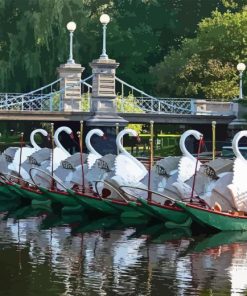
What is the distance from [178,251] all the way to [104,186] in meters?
9.33

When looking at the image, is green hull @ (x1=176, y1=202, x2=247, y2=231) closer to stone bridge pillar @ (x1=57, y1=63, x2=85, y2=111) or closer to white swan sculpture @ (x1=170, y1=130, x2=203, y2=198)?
white swan sculpture @ (x1=170, y1=130, x2=203, y2=198)

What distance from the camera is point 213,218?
35156 mm

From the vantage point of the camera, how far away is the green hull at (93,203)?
39972 millimetres

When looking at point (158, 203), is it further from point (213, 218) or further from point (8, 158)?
point (8, 158)

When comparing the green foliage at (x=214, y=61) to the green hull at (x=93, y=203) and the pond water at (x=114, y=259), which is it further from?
the pond water at (x=114, y=259)

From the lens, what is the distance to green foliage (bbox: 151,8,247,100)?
70188 mm

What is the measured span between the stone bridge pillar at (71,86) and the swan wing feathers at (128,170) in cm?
2085

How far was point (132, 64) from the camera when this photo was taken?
82938 mm

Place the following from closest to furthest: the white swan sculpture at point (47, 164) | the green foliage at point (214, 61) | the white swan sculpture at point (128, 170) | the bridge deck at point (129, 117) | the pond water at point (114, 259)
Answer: the pond water at point (114, 259), the white swan sculpture at point (128, 170), the white swan sculpture at point (47, 164), the bridge deck at point (129, 117), the green foliage at point (214, 61)

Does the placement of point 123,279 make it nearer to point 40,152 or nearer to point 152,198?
point 152,198

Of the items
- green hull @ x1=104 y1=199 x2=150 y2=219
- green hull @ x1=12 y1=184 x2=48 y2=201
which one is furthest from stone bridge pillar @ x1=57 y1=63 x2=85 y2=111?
green hull @ x1=104 y1=199 x2=150 y2=219

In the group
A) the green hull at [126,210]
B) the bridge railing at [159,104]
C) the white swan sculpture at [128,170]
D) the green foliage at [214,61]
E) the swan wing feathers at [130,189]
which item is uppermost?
the green foliage at [214,61]

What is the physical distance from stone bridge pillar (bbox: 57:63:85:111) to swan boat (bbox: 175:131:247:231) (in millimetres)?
26504

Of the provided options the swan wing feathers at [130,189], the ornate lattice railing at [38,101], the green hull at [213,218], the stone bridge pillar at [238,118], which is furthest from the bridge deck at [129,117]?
the green hull at [213,218]
